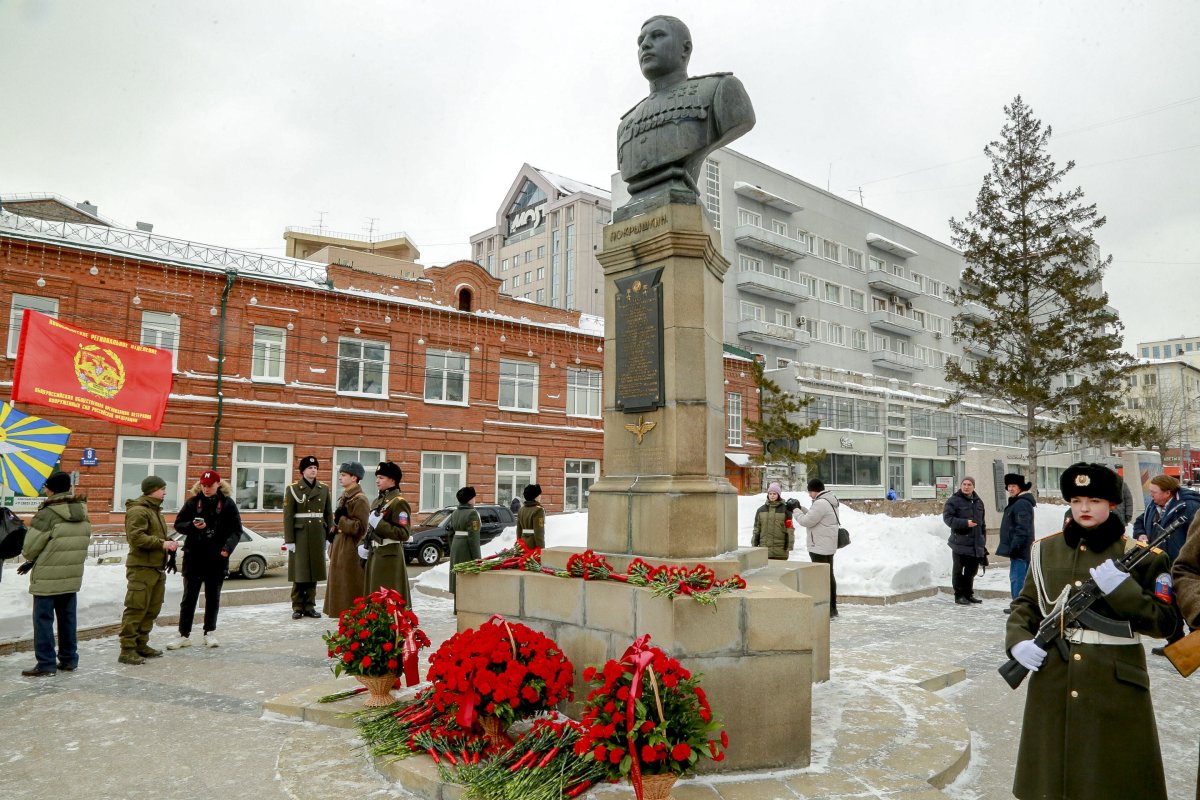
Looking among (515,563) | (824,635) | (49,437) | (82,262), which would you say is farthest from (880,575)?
(82,262)

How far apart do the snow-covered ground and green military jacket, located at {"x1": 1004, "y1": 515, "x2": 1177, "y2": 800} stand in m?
9.57

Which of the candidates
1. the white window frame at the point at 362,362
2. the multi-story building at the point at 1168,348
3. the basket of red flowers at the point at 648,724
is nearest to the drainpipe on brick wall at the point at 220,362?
the white window frame at the point at 362,362

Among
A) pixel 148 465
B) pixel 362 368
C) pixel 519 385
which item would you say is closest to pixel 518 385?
pixel 519 385

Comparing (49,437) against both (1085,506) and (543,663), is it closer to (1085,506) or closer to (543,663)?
(543,663)

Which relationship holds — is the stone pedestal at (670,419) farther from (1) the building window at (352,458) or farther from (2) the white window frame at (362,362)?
(2) the white window frame at (362,362)

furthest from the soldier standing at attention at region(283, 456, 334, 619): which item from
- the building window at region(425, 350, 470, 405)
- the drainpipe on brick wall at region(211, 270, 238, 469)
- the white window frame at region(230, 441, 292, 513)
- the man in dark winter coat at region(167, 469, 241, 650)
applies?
the building window at region(425, 350, 470, 405)

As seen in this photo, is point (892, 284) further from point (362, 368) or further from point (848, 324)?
point (362, 368)

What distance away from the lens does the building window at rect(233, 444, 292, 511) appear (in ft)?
80.8

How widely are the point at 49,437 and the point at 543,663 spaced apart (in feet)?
28.1

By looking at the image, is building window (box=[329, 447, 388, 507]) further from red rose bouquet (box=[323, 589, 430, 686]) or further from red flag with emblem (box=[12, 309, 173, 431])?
red rose bouquet (box=[323, 589, 430, 686])

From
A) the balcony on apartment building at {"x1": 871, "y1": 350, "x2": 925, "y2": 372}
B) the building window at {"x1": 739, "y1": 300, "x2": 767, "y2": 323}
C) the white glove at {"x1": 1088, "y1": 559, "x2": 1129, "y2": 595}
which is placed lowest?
the white glove at {"x1": 1088, "y1": 559, "x2": 1129, "y2": 595}

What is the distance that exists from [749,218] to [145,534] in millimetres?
40639

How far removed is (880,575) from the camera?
13320mm

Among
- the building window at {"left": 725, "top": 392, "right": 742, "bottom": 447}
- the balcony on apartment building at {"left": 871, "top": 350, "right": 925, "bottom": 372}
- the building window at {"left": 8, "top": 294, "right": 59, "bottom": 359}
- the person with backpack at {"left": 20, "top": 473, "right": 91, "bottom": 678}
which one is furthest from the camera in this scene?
the balcony on apartment building at {"left": 871, "top": 350, "right": 925, "bottom": 372}
